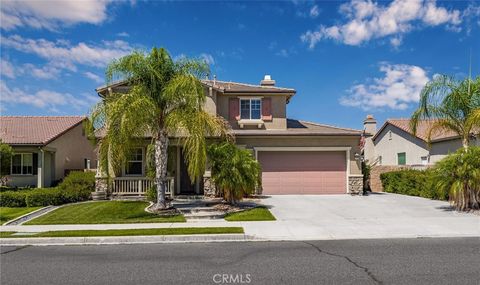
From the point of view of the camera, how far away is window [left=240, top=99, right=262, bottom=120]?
22.3 metres

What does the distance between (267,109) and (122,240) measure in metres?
13.7

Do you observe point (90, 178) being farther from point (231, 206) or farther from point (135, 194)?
point (231, 206)

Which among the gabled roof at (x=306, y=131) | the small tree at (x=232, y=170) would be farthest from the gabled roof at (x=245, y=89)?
the small tree at (x=232, y=170)

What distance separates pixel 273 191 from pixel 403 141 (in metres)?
13.6

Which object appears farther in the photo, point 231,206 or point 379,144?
A: point 379,144

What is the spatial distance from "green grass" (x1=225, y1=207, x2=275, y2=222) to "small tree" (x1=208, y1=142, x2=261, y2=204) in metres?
1.10

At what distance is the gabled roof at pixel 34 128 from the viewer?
22938 mm

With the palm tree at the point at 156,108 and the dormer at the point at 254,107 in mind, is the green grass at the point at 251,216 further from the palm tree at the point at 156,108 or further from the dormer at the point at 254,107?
the dormer at the point at 254,107

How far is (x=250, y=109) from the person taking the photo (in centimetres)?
2242

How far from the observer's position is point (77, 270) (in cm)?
744

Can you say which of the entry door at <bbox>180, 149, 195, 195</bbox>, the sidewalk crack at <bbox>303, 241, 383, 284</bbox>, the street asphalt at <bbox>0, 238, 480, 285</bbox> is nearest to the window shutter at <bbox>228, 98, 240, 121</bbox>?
the entry door at <bbox>180, 149, 195, 195</bbox>

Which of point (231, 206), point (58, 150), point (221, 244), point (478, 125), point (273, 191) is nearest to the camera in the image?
point (221, 244)

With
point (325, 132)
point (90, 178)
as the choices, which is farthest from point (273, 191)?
point (90, 178)

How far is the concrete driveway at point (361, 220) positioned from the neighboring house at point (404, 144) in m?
6.69
